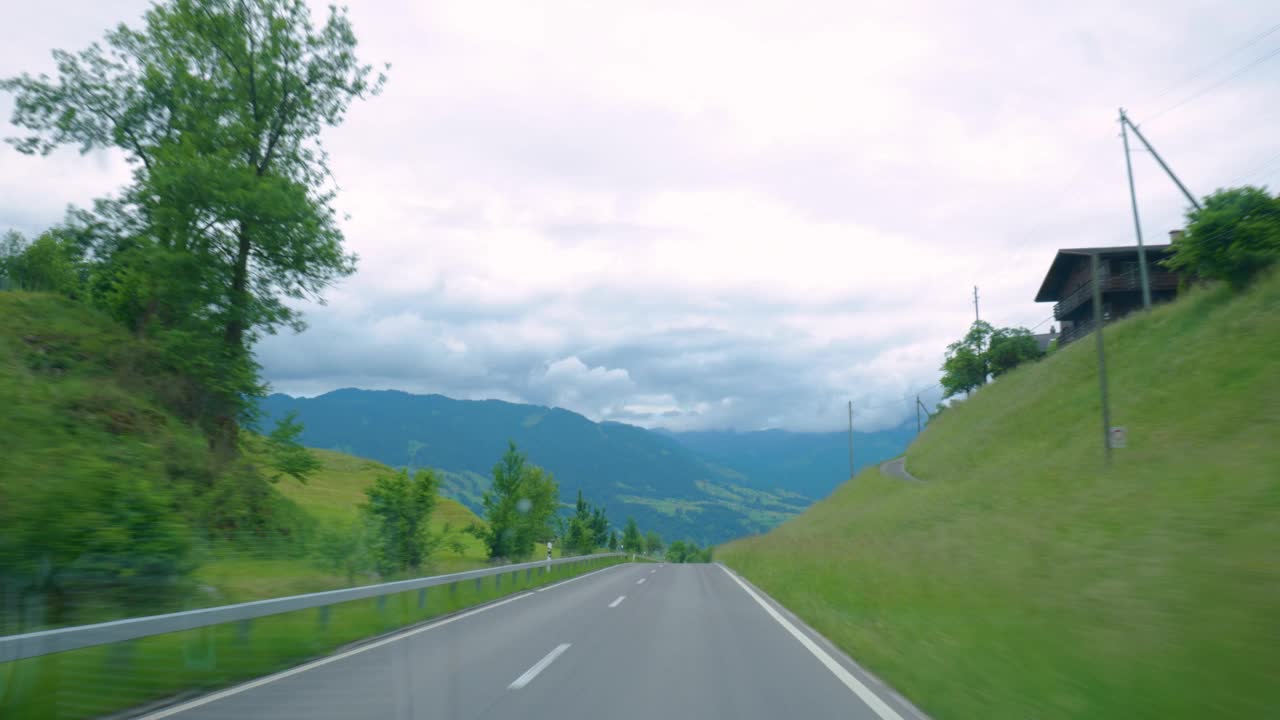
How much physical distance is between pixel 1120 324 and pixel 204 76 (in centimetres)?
4947

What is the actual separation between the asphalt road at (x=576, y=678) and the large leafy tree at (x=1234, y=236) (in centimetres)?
3298

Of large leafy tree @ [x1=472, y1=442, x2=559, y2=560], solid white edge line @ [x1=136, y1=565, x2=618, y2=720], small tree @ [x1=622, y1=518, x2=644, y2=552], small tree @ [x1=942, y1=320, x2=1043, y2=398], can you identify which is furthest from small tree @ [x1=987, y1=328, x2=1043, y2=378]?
solid white edge line @ [x1=136, y1=565, x2=618, y2=720]

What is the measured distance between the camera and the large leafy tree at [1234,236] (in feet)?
104

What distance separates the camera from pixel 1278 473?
12.6m

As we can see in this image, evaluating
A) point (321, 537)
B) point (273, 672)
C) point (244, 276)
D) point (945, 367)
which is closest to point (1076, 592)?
point (273, 672)

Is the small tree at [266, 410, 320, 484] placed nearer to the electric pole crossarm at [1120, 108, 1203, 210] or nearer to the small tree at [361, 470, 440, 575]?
the small tree at [361, 470, 440, 575]

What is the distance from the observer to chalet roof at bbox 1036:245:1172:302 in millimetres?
53969

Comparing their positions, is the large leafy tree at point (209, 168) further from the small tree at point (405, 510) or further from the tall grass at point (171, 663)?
the tall grass at point (171, 663)

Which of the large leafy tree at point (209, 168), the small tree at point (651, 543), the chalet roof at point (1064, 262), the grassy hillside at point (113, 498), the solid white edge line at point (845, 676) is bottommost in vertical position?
the small tree at point (651, 543)

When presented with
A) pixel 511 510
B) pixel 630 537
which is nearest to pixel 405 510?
pixel 511 510

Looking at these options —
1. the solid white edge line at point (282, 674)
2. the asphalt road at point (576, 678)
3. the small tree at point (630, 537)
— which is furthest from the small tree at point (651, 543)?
the asphalt road at point (576, 678)

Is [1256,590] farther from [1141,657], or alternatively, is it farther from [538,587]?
[538,587]

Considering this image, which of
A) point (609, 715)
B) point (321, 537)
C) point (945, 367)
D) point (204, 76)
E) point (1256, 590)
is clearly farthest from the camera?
point (945, 367)

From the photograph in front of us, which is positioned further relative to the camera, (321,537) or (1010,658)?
(321,537)
